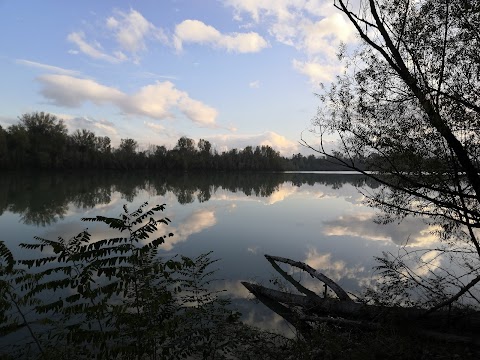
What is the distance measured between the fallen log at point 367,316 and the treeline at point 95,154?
220ft

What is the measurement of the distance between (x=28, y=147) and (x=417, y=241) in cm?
9394

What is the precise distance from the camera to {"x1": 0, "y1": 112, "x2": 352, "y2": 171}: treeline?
84250 millimetres

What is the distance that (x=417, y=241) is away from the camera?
16.3m

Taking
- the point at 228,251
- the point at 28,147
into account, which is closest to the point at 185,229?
the point at 228,251

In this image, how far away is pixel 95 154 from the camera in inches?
4065

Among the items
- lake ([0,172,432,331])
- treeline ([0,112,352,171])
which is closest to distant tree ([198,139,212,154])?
treeline ([0,112,352,171])

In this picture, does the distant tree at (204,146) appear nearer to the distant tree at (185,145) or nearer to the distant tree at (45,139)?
the distant tree at (185,145)

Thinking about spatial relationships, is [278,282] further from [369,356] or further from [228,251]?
[369,356]

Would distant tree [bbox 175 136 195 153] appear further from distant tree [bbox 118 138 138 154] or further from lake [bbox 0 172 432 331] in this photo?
lake [bbox 0 172 432 331]

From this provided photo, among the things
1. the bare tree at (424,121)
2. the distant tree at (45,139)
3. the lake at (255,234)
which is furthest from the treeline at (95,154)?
the bare tree at (424,121)

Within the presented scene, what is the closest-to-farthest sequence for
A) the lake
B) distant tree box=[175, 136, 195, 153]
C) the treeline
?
1. the lake
2. the treeline
3. distant tree box=[175, 136, 195, 153]

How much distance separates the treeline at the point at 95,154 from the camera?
276 ft

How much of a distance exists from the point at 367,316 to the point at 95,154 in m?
108

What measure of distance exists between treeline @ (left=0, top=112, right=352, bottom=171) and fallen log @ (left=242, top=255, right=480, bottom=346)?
220 ft
